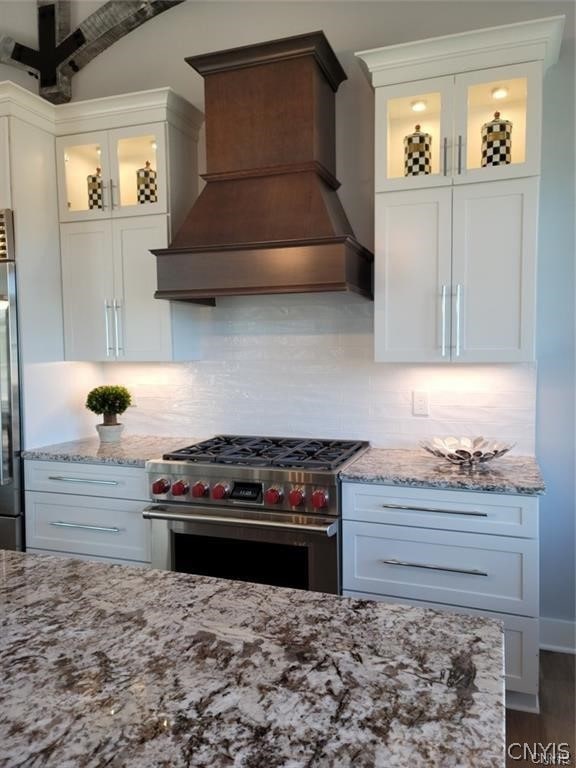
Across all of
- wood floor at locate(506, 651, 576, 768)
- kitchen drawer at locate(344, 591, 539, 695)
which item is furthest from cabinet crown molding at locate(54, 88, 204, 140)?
wood floor at locate(506, 651, 576, 768)

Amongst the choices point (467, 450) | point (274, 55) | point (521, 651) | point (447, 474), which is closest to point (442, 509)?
point (447, 474)

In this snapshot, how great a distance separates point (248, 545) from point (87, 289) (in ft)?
5.67

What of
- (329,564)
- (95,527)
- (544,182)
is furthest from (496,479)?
(95,527)

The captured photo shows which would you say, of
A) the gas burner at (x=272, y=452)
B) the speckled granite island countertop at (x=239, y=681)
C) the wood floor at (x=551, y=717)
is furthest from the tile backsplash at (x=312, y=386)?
the speckled granite island countertop at (x=239, y=681)

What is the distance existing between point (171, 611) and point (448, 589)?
155 cm

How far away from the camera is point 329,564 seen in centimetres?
244

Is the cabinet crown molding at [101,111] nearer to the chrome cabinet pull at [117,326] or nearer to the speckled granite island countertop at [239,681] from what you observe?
the chrome cabinet pull at [117,326]

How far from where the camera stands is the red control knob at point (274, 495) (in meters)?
2.45

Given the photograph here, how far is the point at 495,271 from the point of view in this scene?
8.13 feet

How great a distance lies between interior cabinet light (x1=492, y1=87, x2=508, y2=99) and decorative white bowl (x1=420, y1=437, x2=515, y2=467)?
1.56m

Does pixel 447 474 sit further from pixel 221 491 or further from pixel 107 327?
pixel 107 327

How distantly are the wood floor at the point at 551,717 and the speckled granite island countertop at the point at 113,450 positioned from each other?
1.98 meters

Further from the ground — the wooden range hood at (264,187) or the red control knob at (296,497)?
the wooden range hood at (264,187)

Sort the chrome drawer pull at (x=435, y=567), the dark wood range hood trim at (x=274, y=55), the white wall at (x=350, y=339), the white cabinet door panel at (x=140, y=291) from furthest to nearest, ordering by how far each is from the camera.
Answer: the white cabinet door panel at (x=140, y=291) < the white wall at (x=350, y=339) < the dark wood range hood trim at (x=274, y=55) < the chrome drawer pull at (x=435, y=567)
